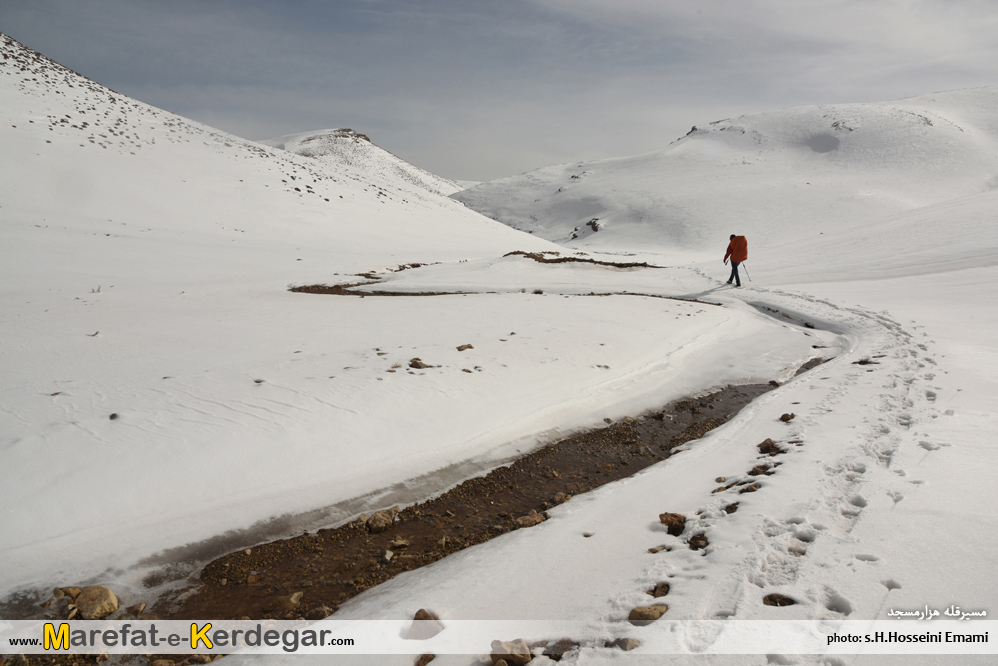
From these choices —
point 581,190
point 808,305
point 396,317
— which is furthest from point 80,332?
point 581,190

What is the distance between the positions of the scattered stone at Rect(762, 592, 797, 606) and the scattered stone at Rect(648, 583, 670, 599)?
19.7 inches

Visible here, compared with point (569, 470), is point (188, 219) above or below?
above

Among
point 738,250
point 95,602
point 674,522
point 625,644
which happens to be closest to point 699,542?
point 674,522

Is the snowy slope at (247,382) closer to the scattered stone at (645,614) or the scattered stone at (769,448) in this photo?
the scattered stone at (769,448)

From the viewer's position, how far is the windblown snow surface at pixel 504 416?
3.06m

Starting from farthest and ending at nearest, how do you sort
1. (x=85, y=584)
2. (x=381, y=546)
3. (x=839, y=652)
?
(x=381, y=546), (x=85, y=584), (x=839, y=652)

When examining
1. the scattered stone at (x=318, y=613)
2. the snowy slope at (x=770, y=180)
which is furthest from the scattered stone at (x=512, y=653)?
the snowy slope at (x=770, y=180)

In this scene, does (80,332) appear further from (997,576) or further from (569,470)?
(997,576)

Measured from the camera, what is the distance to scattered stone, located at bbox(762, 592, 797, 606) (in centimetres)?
272

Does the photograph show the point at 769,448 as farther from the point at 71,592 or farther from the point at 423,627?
the point at 71,592

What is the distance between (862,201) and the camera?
4019 cm

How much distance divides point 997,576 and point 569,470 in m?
3.06

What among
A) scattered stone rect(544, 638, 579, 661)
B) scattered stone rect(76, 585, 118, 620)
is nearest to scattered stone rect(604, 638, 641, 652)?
scattered stone rect(544, 638, 579, 661)

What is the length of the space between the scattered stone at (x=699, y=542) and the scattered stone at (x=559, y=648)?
1.18 meters
